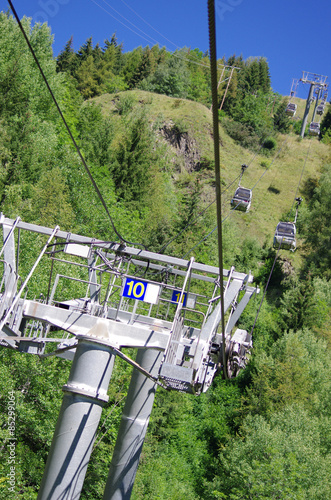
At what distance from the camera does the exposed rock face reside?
80188 millimetres

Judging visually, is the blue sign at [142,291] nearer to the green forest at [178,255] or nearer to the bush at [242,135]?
the green forest at [178,255]

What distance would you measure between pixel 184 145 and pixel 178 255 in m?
39.0

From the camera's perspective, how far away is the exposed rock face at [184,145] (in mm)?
80188

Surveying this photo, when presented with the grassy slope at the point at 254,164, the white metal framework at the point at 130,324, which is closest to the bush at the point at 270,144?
the grassy slope at the point at 254,164

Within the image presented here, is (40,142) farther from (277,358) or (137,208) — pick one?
(277,358)

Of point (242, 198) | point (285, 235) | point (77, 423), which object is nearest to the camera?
point (77, 423)

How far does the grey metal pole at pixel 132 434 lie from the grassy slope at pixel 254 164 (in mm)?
57250

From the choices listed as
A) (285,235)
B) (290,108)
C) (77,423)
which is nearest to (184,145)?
(290,108)

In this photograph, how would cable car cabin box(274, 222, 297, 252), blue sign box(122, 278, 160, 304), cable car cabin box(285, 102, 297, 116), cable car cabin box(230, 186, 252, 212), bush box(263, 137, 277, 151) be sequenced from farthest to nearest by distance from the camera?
bush box(263, 137, 277, 151) < cable car cabin box(285, 102, 297, 116) < cable car cabin box(230, 186, 252, 212) < cable car cabin box(274, 222, 297, 252) < blue sign box(122, 278, 160, 304)

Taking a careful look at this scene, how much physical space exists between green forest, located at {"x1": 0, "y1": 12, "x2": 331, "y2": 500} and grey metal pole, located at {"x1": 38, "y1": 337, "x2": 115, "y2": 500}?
9.16 meters

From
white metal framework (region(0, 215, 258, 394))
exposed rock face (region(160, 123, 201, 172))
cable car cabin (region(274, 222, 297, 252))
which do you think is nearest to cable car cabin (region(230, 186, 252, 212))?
cable car cabin (region(274, 222, 297, 252))

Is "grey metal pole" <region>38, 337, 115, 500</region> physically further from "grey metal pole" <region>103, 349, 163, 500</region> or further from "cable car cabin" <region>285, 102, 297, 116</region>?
"cable car cabin" <region>285, 102, 297, 116</region>

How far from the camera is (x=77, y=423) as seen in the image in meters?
8.17

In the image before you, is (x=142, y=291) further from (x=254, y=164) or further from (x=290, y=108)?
(x=254, y=164)
